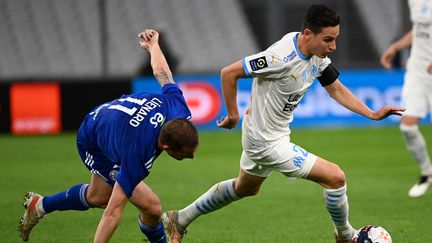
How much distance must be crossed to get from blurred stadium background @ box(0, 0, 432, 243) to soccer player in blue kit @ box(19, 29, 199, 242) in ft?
1.96

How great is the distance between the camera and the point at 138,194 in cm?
641

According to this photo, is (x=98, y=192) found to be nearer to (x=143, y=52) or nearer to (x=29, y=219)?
(x=29, y=219)

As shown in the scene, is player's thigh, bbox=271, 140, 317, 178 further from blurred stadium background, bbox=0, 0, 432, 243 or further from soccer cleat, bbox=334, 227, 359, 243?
blurred stadium background, bbox=0, 0, 432, 243

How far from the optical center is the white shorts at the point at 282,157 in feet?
22.2

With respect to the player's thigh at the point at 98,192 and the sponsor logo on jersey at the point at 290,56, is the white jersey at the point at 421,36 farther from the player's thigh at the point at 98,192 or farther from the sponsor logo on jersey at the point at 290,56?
the player's thigh at the point at 98,192

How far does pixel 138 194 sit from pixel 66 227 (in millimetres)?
2181

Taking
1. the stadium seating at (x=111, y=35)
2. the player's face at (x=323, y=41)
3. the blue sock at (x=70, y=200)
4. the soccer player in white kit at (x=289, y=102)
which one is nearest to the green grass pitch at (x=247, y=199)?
the blue sock at (x=70, y=200)

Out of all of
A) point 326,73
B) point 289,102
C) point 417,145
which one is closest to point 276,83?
point 289,102

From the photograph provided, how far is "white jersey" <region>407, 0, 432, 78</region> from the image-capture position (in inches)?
402

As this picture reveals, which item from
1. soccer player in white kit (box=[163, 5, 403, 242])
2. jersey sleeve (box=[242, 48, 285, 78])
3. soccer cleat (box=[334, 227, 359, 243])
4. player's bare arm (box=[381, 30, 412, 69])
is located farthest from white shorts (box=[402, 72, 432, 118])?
jersey sleeve (box=[242, 48, 285, 78])

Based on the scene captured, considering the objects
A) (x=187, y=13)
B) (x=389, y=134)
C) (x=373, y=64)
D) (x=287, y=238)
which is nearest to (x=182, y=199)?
(x=287, y=238)

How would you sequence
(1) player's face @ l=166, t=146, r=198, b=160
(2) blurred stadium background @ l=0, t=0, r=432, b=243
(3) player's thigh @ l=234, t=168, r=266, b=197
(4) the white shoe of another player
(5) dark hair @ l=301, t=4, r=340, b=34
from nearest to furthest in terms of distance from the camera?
(1) player's face @ l=166, t=146, r=198, b=160
(5) dark hair @ l=301, t=4, r=340, b=34
(3) player's thigh @ l=234, t=168, r=266, b=197
(2) blurred stadium background @ l=0, t=0, r=432, b=243
(4) the white shoe of another player

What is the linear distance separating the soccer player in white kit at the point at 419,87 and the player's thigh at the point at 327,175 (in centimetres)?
360

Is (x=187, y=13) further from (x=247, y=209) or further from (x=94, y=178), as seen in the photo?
(x=94, y=178)
